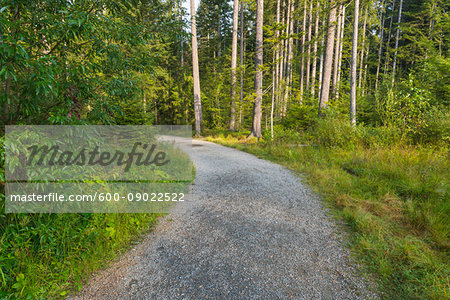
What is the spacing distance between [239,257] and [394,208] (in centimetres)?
316

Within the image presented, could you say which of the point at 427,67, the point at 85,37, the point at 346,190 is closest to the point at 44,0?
the point at 85,37

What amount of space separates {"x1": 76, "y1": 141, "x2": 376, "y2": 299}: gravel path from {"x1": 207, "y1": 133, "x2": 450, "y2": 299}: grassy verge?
0.35 meters

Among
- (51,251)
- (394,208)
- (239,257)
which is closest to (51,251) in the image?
(51,251)

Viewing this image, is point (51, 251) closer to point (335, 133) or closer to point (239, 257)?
point (239, 257)

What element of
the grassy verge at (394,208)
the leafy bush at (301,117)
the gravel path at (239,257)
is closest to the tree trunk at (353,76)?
the grassy verge at (394,208)

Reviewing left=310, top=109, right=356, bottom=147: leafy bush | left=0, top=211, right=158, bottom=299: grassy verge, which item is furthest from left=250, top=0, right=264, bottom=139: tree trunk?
left=0, top=211, right=158, bottom=299: grassy verge

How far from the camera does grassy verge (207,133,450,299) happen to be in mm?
2207

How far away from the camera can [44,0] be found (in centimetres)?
221

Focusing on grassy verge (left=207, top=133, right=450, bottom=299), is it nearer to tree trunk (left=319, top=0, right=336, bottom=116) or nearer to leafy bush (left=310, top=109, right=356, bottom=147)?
leafy bush (left=310, top=109, right=356, bottom=147)

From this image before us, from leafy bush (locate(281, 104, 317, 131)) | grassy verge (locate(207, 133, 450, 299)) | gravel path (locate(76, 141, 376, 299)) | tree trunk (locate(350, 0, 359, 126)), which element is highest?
tree trunk (locate(350, 0, 359, 126))

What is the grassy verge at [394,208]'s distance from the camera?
2.21 meters

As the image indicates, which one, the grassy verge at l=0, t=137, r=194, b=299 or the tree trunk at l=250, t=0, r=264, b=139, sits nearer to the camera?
the grassy verge at l=0, t=137, r=194, b=299

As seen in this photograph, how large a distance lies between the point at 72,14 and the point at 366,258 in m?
4.40

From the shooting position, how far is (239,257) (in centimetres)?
262
